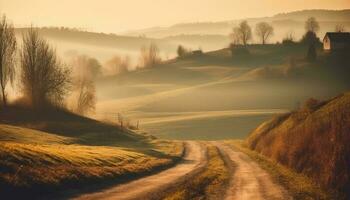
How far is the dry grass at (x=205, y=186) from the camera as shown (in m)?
31.9

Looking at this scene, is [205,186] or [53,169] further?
[205,186]

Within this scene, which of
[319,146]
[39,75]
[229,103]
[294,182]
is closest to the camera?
[294,182]

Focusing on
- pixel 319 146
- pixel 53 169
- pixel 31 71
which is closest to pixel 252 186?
pixel 319 146

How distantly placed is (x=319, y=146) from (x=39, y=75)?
67.5 m

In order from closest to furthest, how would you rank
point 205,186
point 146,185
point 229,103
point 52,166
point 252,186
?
1. point 252,186
2. point 205,186
3. point 52,166
4. point 146,185
5. point 229,103

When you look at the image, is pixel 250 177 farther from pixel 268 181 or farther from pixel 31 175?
pixel 31 175

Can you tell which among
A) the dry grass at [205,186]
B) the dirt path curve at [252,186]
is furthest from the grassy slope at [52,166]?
the dirt path curve at [252,186]

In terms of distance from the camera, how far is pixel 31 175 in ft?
105

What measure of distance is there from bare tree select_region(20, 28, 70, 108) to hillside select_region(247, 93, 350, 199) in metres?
49.1

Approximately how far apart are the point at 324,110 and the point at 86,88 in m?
91.8

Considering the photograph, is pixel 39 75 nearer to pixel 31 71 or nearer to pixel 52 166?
pixel 31 71

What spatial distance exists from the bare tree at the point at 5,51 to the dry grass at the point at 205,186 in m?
57.1

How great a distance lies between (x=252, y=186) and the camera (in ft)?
119

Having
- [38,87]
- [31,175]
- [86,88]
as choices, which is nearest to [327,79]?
[86,88]
